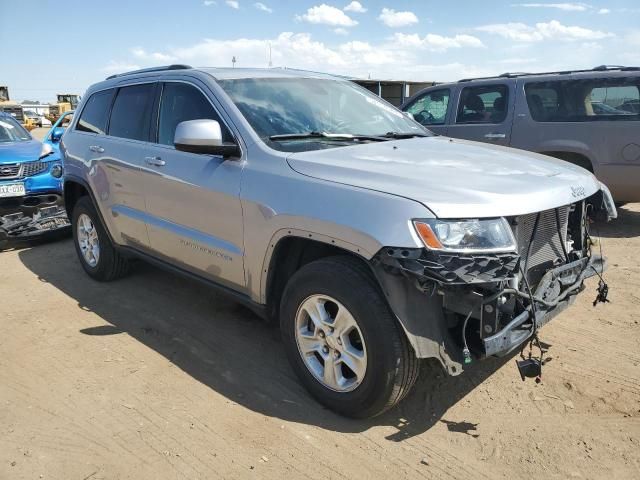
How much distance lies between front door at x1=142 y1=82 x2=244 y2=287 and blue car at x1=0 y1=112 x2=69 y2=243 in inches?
148

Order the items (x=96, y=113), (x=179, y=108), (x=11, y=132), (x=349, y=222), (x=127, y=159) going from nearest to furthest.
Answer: (x=349, y=222) → (x=179, y=108) → (x=127, y=159) → (x=96, y=113) → (x=11, y=132)

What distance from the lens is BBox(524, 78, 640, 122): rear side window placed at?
6535mm

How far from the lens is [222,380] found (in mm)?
3449

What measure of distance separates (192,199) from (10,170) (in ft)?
17.4

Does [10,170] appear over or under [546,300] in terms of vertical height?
over

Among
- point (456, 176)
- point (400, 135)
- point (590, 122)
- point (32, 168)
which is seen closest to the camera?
point (456, 176)

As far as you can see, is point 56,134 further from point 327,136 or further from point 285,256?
point 285,256

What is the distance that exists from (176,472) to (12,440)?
1013 millimetres

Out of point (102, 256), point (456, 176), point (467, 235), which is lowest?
point (102, 256)

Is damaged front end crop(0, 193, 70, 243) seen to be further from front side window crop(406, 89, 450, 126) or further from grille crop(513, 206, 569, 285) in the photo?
grille crop(513, 206, 569, 285)

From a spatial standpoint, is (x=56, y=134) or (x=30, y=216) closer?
(x=30, y=216)

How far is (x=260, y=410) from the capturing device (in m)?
3.11

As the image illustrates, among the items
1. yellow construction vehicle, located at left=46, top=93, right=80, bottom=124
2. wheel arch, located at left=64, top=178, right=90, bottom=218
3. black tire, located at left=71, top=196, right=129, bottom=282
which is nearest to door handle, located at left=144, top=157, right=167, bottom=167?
black tire, located at left=71, top=196, right=129, bottom=282

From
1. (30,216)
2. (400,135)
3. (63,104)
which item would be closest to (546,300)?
(400,135)
